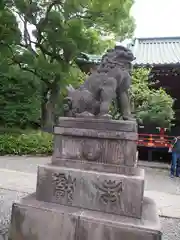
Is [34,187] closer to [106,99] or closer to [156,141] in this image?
[106,99]

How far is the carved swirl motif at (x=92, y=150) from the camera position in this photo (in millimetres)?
2855

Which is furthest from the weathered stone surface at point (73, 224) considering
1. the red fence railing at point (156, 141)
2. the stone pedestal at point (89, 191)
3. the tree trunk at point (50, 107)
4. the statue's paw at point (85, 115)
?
the red fence railing at point (156, 141)

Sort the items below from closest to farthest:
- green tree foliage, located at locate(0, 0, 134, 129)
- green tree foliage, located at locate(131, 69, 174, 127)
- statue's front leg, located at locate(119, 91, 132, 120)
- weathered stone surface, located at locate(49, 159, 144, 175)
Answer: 1. weathered stone surface, located at locate(49, 159, 144, 175)
2. statue's front leg, located at locate(119, 91, 132, 120)
3. green tree foliage, located at locate(0, 0, 134, 129)
4. green tree foliage, located at locate(131, 69, 174, 127)

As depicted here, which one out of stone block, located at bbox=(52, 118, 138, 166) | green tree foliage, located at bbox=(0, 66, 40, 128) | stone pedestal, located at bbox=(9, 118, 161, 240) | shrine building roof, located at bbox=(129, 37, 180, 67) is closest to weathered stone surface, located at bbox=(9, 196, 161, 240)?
stone pedestal, located at bbox=(9, 118, 161, 240)

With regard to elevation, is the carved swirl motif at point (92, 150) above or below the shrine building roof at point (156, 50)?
below

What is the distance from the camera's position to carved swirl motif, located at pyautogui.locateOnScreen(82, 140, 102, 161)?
286 cm

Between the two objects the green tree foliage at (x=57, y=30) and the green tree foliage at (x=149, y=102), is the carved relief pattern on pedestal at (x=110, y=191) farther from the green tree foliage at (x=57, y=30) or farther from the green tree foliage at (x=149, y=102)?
the green tree foliage at (x=149, y=102)

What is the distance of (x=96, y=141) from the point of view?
113 inches

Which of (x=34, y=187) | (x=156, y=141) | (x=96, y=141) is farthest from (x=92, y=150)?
(x=156, y=141)

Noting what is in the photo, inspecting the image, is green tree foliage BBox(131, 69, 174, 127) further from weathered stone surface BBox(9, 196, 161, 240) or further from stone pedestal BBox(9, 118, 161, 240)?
weathered stone surface BBox(9, 196, 161, 240)

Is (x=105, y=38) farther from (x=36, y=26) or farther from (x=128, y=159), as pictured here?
(x=128, y=159)

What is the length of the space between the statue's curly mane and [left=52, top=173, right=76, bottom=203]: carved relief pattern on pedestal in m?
1.50

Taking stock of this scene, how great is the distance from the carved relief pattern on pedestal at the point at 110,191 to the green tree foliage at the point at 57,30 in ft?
17.9

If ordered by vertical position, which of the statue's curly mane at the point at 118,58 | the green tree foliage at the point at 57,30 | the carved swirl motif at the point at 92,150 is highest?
the green tree foliage at the point at 57,30
